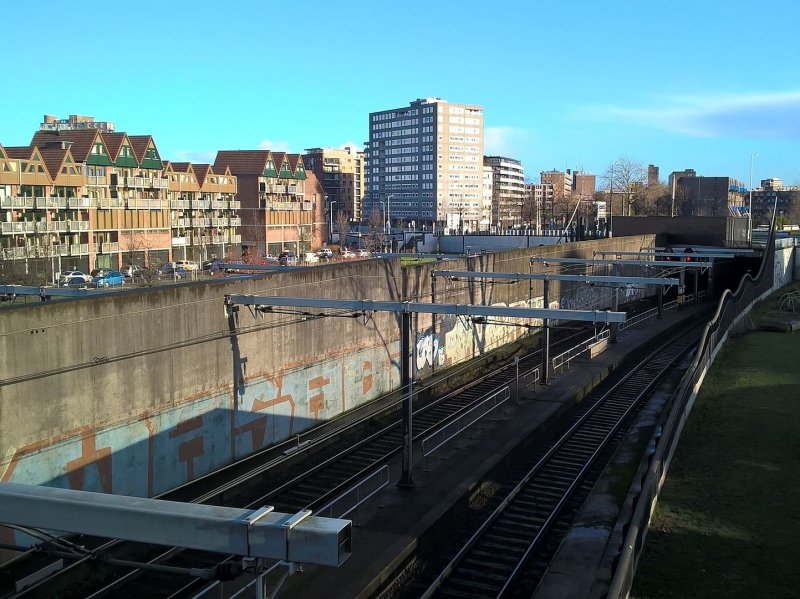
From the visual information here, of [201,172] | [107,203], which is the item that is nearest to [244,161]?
[201,172]

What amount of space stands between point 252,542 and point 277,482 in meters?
12.7

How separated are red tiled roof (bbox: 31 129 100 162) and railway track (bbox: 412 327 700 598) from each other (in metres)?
45.0

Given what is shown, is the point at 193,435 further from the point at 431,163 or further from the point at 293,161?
the point at 431,163

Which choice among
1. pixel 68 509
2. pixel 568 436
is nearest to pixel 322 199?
pixel 568 436

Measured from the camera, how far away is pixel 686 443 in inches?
740

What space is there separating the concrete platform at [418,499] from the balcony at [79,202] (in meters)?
40.5

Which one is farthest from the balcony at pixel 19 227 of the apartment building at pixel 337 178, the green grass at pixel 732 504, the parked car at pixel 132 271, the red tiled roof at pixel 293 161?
the apartment building at pixel 337 178

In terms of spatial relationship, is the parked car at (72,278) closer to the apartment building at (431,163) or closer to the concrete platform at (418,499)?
the concrete platform at (418,499)

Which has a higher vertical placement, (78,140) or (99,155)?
(78,140)

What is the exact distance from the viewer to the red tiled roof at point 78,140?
56.4 m

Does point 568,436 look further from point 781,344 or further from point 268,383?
point 781,344

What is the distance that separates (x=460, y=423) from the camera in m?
21.9

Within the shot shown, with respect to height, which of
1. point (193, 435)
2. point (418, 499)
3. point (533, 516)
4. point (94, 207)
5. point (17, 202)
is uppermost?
point (17, 202)

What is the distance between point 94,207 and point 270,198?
27701mm
